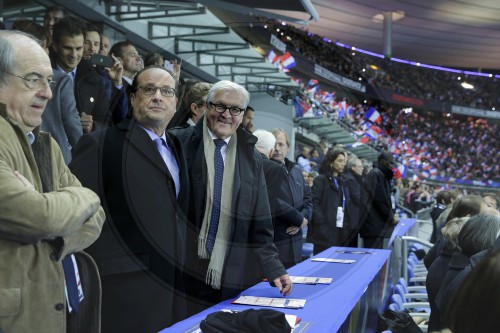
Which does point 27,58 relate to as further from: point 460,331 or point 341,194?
point 341,194

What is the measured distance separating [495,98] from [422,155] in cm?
989

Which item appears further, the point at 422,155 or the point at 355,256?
the point at 422,155

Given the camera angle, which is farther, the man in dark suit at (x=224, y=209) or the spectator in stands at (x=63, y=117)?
the spectator in stands at (x=63, y=117)

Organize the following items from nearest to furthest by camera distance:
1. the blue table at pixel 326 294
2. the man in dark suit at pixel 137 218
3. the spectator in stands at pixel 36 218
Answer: the spectator in stands at pixel 36 218
the blue table at pixel 326 294
the man in dark suit at pixel 137 218

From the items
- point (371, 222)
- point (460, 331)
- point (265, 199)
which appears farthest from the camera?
point (371, 222)

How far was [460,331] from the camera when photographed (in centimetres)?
83

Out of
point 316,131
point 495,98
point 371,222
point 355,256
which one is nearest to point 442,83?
point 495,98

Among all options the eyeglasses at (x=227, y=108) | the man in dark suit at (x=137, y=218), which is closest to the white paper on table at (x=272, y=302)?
the man in dark suit at (x=137, y=218)

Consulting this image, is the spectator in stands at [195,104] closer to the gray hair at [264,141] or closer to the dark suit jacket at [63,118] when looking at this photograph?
the dark suit jacket at [63,118]

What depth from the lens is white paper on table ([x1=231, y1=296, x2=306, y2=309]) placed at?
2.18 meters

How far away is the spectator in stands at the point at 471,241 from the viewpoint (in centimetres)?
310

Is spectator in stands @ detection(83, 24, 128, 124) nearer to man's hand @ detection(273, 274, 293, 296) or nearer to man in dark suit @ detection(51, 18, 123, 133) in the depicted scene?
man in dark suit @ detection(51, 18, 123, 133)

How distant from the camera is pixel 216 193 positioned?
2.53 metres

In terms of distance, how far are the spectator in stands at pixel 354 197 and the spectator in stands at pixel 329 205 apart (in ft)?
0.31
